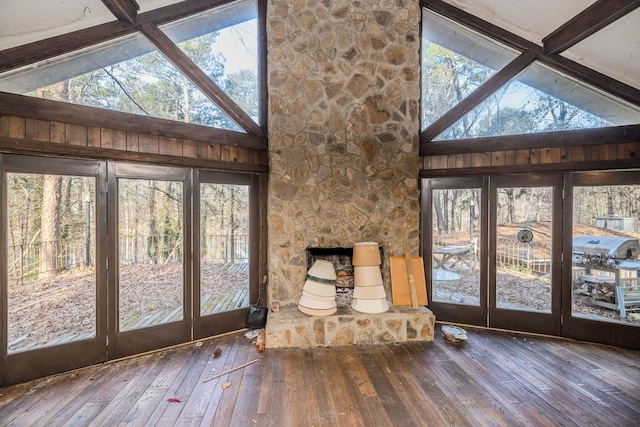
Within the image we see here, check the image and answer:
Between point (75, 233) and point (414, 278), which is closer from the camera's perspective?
point (75, 233)

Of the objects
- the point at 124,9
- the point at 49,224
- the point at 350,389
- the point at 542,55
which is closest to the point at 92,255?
the point at 49,224

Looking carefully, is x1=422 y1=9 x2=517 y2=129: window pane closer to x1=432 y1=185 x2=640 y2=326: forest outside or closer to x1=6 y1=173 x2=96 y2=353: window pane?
x1=432 y1=185 x2=640 y2=326: forest outside

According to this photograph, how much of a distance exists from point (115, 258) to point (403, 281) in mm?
3506

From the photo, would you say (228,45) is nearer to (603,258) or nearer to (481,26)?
(481,26)

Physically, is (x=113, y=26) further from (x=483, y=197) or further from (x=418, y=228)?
(x=483, y=197)

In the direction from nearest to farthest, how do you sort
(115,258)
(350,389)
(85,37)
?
(350,389) → (85,37) → (115,258)

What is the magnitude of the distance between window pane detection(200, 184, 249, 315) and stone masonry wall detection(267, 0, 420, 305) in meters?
0.41

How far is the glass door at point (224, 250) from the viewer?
356cm

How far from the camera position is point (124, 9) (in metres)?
2.88

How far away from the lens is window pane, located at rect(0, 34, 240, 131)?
2.69m

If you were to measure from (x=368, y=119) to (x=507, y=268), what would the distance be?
9.37ft

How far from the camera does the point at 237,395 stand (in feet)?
8.13

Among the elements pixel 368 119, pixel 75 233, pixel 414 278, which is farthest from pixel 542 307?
pixel 75 233

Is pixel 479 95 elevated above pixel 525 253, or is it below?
above
